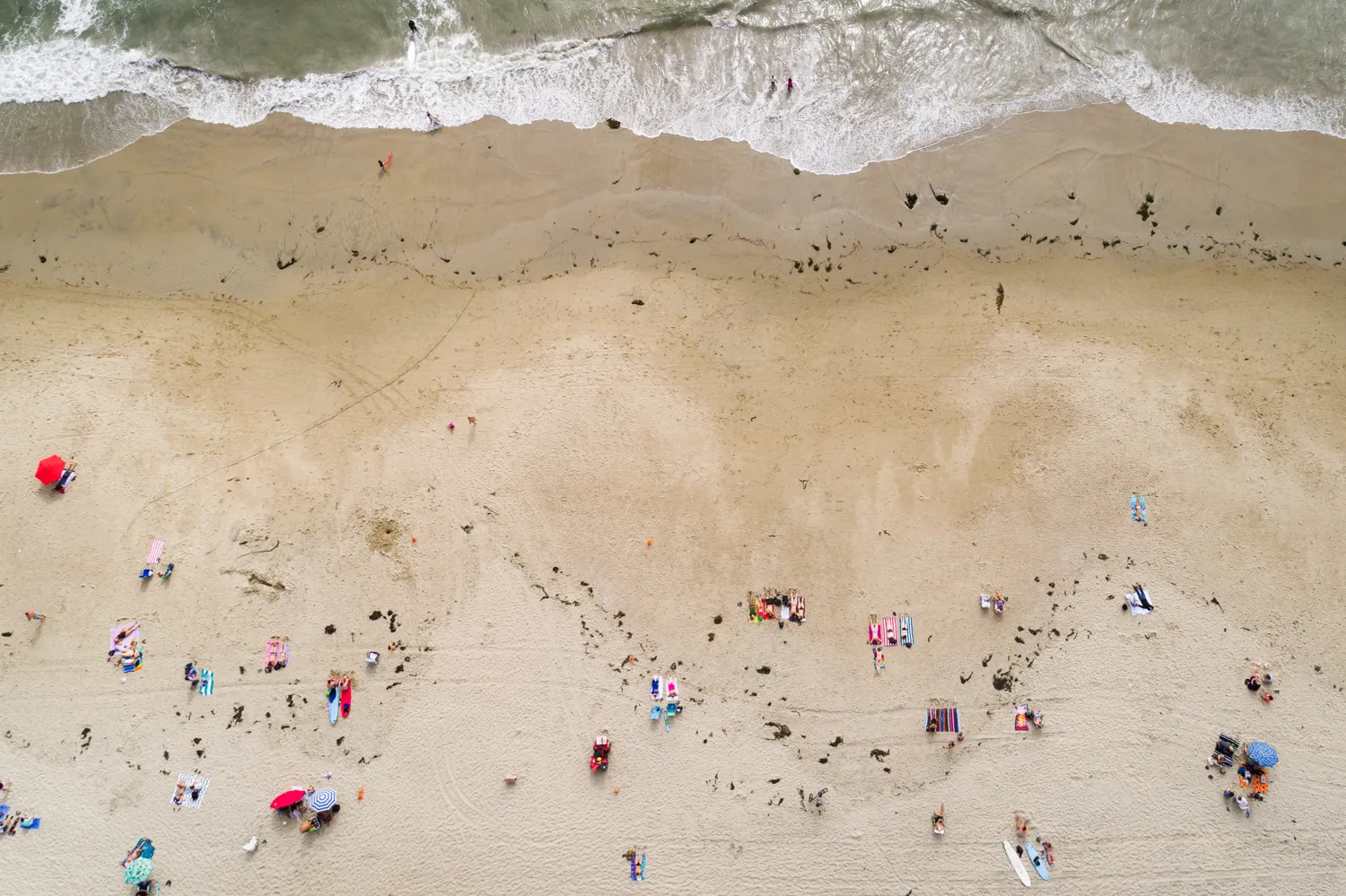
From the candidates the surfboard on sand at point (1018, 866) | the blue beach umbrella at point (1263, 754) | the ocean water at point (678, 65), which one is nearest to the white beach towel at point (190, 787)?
the ocean water at point (678, 65)

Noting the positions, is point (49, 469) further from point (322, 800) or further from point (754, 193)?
point (754, 193)

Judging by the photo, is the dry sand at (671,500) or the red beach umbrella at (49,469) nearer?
the dry sand at (671,500)

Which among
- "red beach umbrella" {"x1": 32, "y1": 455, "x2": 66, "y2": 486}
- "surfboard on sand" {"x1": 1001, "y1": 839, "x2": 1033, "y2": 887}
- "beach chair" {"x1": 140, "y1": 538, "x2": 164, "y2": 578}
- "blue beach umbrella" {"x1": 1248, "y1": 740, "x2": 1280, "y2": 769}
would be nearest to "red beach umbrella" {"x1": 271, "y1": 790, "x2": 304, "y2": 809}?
"beach chair" {"x1": 140, "y1": 538, "x2": 164, "y2": 578}

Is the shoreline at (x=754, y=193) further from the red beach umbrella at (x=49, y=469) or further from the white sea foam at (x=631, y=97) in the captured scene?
the red beach umbrella at (x=49, y=469)

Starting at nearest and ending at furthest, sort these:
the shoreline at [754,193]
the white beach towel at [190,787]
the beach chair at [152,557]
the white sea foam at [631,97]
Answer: the white beach towel at [190,787]
the beach chair at [152,557]
the shoreline at [754,193]
the white sea foam at [631,97]

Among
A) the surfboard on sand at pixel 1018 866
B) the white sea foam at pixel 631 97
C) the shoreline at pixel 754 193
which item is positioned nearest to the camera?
the surfboard on sand at pixel 1018 866

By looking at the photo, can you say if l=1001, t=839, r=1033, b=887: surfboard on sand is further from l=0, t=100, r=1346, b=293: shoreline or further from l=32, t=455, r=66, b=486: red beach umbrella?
l=32, t=455, r=66, b=486: red beach umbrella
